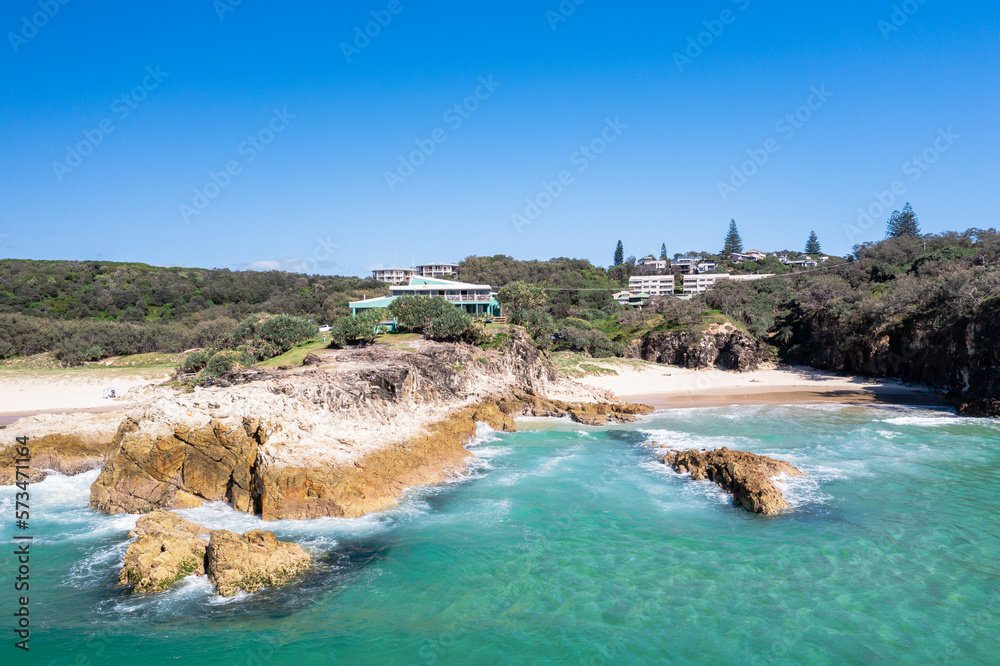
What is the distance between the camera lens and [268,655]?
31.8 feet

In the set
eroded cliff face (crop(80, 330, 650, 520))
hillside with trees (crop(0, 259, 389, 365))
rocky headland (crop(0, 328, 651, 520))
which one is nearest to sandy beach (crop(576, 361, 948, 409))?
rocky headland (crop(0, 328, 651, 520))

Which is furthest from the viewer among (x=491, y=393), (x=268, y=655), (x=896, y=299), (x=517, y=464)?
(x=896, y=299)

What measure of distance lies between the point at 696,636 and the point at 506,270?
268 feet

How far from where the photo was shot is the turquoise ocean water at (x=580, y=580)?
393 inches

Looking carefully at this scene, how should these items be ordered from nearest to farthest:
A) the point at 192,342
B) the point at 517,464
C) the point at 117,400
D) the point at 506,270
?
the point at 517,464
the point at 117,400
the point at 192,342
the point at 506,270

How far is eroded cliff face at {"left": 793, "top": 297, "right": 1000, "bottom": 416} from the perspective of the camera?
29.3 m

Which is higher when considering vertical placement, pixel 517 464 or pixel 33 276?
pixel 33 276

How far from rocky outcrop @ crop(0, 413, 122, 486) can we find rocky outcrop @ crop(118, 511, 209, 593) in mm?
Answer: 8172

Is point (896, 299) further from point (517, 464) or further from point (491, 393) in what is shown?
point (517, 464)

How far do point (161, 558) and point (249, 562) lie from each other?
2.02 m

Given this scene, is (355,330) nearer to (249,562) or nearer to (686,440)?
(686,440)

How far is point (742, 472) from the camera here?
1747 cm

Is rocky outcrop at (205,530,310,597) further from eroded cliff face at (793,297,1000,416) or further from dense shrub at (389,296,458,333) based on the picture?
eroded cliff face at (793,297,1000,416)

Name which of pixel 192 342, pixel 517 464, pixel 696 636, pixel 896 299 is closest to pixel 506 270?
pixel 192 342
